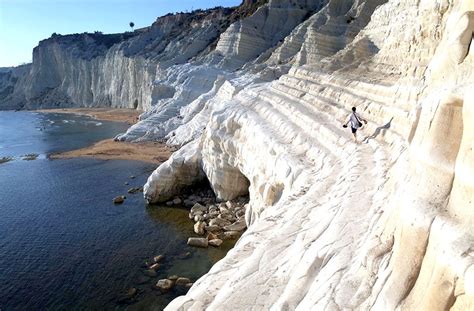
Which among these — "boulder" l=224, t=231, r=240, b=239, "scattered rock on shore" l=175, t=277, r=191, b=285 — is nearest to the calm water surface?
"scattered rock on shore" l=175, t=277, r=191, b=285

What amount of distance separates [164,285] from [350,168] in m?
8.30

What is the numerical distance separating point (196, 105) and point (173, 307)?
110ft

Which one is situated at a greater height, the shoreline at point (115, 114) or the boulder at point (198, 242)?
the shoreline at point (115, 114)

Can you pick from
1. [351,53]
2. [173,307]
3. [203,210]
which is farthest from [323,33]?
[173,307]

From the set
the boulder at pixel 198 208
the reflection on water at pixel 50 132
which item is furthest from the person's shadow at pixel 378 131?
the reflection on water at pixel 50 132

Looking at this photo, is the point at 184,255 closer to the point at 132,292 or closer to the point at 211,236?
the point at 211,236

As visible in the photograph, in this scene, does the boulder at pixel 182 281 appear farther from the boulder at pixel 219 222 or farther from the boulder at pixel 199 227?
the boulder at pixel 219 222

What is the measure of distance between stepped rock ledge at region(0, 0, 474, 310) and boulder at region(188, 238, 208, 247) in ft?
7.12

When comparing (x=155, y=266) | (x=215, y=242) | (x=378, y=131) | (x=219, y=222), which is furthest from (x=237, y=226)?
(x=378, y=131)

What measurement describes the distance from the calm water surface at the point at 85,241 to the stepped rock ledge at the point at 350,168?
9.66 ft

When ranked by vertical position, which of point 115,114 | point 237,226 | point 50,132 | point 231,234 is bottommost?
point 50,132

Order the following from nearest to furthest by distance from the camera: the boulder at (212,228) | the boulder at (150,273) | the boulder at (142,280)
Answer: the boulder at (142,280)
the boulder at (150,273)
the boulder at (212,228)

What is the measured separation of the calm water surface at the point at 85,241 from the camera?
1462 cm

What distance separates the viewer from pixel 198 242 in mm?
17688
